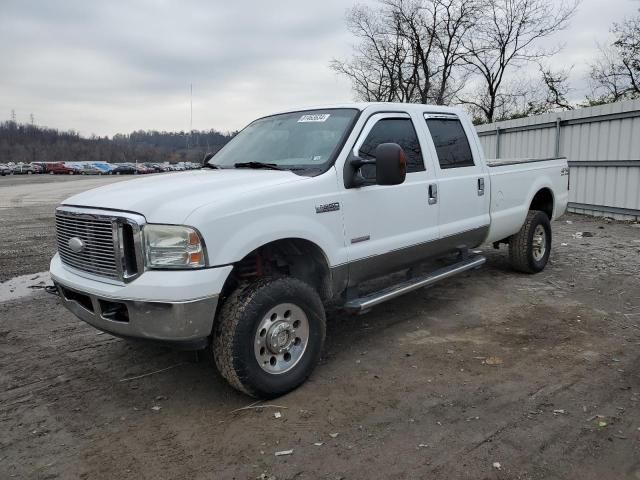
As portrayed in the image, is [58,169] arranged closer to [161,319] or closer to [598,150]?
[598,150]

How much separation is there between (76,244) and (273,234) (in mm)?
1336

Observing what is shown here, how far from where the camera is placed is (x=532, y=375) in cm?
384

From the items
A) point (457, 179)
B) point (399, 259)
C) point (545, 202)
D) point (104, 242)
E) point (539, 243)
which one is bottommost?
point (539, 243)

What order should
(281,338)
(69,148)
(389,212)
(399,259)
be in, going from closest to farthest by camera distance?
1. (281,338)
2. (389,212)
3. (399,259)
4. (69,148)

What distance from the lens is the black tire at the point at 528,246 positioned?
6.53 meters

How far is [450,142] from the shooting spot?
5258 millimetres

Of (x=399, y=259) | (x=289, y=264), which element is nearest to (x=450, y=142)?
(x=399, y=259)

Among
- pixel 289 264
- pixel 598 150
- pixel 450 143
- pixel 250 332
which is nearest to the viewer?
pixel 250 332

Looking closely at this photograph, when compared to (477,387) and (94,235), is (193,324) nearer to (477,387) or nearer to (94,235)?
(94,235)

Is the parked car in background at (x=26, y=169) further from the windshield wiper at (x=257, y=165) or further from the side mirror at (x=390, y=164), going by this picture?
the side mirror at (x=390, y=164)

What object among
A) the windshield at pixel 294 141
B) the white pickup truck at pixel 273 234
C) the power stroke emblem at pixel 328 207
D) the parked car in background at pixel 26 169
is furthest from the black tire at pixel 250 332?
the parked car in background at pixel 26 169

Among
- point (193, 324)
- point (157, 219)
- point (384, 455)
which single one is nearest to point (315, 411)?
point (384, 455)

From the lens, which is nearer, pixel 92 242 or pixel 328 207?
pixel 92 242

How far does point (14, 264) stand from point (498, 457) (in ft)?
Result: 25.3
